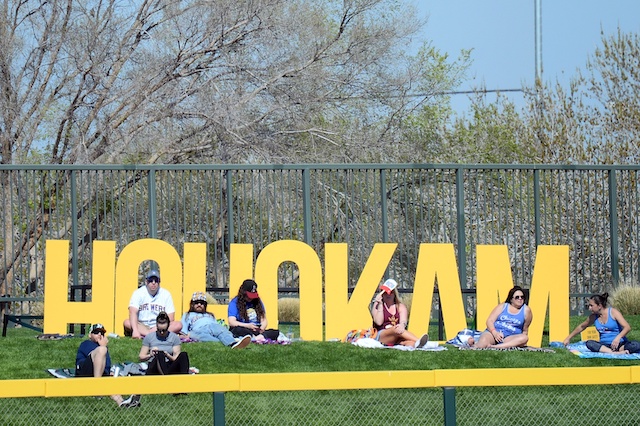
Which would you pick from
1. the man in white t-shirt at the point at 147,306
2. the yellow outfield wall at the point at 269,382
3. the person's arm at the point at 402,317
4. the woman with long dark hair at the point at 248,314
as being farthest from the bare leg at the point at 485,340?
the yellow outfield wall at the point at 269,382

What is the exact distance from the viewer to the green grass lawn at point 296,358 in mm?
10164

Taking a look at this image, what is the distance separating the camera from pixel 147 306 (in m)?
11.8

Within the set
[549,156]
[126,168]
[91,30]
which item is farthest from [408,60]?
[126,168]

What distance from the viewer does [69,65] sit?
2134 cm

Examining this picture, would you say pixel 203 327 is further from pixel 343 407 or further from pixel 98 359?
pixel 343 407

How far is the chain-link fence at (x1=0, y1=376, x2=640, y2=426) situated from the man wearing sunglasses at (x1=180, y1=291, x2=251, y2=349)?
281 centimetres

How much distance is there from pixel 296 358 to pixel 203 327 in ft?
4.56

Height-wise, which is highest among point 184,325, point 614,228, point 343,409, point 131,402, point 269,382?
point 614,228

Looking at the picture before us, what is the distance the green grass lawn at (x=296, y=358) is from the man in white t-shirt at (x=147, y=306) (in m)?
0.47

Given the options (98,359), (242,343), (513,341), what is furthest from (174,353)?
(513,341)

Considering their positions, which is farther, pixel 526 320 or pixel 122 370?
pixel 526 320

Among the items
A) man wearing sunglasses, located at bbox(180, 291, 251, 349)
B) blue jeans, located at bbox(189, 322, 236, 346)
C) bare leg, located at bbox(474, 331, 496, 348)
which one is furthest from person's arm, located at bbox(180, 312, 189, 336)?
bare leg, located at bbox(474, 331, 496, 348)

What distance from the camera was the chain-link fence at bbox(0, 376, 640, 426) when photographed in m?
7.27

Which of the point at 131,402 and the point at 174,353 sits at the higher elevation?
the point at 174,353
